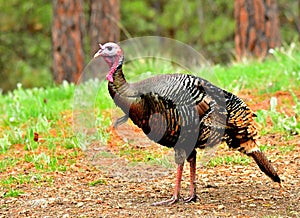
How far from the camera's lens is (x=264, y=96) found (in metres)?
8.54

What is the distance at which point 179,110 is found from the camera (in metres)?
4.77

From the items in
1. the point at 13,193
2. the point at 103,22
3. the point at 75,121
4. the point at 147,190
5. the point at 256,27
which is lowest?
the point at 147,190

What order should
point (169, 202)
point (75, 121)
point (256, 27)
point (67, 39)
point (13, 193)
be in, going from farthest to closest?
point (67, 39), point (256, 27), point (75, 121), point (13, 193), point (169, 202)

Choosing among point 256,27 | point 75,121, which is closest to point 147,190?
point 75,121

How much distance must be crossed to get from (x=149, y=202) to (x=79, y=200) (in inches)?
24.5

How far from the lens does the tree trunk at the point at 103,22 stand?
13.8m

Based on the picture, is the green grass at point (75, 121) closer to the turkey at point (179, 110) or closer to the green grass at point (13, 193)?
the green grass at point (13, 193)

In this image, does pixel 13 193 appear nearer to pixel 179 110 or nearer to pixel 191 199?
pixel 191 199

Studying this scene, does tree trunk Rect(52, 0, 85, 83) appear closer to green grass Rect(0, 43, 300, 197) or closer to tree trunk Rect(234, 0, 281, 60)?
green grass Rect(0, 43, 300, 197)

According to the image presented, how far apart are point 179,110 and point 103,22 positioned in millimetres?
9332

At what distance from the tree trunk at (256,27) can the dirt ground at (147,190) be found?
551 centimetres

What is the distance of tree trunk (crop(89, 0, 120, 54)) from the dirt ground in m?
7.08

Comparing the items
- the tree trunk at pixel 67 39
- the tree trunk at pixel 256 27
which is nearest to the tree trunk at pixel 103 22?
the tree trunk at pixel 67 39

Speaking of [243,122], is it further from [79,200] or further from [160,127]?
[79,200]
